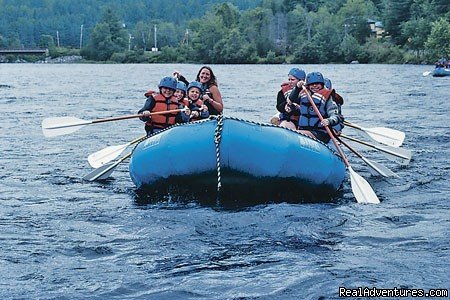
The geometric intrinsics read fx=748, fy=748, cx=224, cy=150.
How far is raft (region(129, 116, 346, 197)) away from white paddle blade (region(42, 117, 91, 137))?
2.50 metres

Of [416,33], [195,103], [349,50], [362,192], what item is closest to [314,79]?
[195,103]

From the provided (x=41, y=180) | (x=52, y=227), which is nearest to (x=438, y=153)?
(x=41, y=180)

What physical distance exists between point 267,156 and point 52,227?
2666 mm

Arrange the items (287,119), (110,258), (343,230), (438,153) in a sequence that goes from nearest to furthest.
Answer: (110,258), (343,230), (287,119), (438,153)

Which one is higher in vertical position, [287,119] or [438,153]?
[287,119]

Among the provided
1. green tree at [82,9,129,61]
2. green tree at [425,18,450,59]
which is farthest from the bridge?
green tree at [425,18,450,59]

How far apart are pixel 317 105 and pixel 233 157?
7.97 ft

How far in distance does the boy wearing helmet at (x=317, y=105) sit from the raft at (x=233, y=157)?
1.30 meters

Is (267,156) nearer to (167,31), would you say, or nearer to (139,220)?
(139,220)

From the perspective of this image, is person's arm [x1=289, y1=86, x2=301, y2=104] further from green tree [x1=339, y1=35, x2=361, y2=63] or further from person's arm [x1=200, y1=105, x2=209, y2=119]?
green tree [x1=339, y1=35, x2=361, y2=63]

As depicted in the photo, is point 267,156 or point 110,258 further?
point 267,156

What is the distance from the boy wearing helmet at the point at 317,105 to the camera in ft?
35.8

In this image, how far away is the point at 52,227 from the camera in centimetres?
852

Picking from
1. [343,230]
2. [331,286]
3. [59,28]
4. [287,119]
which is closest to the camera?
[331,286]
